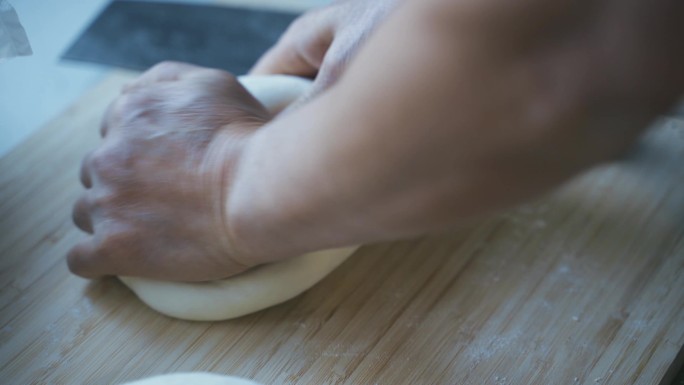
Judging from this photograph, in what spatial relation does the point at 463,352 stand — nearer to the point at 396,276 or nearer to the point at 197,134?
the point at 396,276

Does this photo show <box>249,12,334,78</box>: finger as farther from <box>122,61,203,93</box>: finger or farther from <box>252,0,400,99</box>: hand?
<box>122,61,203,93</box>: finger

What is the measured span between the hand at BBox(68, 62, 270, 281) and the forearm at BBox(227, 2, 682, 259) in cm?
23

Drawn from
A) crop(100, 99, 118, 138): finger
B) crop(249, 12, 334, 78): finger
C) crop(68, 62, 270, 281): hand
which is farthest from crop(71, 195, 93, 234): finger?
crop(249, 12, 334, 78): finger

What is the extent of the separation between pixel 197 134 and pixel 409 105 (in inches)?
16.1

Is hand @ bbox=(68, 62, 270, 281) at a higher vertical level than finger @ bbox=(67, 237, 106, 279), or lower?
higher

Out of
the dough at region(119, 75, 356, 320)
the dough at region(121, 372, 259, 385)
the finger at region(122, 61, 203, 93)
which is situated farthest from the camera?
the finger at region(122, 61, 203, 93)

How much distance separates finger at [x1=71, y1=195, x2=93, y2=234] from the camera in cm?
100

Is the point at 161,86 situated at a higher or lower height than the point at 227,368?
higher

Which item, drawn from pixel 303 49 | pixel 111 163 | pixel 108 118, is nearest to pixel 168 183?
pixel 111 163

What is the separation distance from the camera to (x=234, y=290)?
0.95 meters

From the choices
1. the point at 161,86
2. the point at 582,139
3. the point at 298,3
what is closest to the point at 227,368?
the point at 161,86

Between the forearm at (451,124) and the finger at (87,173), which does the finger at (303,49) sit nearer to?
the finger at (87,173)

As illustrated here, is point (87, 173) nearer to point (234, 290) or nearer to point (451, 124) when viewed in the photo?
point (234, 290)

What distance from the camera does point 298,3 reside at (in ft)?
5.26
